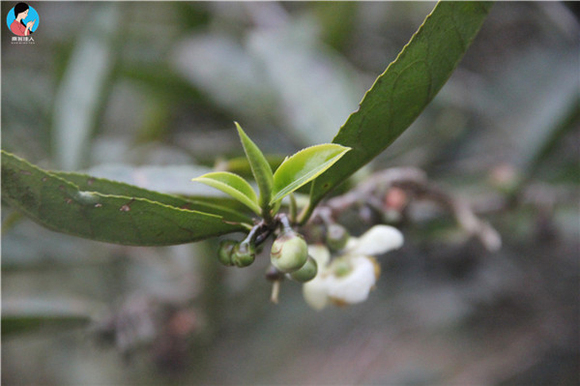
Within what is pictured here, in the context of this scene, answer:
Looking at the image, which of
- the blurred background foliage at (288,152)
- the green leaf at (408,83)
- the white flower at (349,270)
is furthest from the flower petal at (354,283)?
the blurred background foliage at (288,152)

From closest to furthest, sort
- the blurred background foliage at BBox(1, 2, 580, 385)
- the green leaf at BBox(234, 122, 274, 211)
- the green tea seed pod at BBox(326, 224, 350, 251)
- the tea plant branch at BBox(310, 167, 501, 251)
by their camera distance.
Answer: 1. the green leaf at BBox(234, 122, 274, 211)
2. the green tea seed pod at BBox(326, 224, 350, 251)
3. the tea plant branch at BBox(310, 167, 501, 251)
4. the blurred background foliage at BBox(1, 2, 580, 385)

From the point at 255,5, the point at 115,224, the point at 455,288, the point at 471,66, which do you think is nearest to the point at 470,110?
the point at 471,66

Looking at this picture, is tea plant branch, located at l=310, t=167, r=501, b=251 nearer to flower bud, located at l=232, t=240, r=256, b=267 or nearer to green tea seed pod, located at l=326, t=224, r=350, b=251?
green tea seed pod, located at l=326, t=224, r=350, b=251

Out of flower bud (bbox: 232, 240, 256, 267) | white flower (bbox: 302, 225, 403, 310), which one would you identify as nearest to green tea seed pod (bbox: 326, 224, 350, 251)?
white flower (bbox: 302, 225, 403, 310)

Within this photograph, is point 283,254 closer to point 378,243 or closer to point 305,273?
point 305,273

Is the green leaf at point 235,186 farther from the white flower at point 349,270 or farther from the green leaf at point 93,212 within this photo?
the white flower at point 349,270

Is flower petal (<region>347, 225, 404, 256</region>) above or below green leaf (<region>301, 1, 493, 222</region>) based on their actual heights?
below

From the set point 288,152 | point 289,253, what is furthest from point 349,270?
point 288,152

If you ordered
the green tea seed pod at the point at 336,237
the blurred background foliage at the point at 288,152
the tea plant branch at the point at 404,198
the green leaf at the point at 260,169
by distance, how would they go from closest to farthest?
1. the green leaf at the point at 260,169
2. the green tea seed pod at the point at 336,237
3. the tea plant branch at the point at 404,198
4. the blurred background foliage at the point at 288,152
